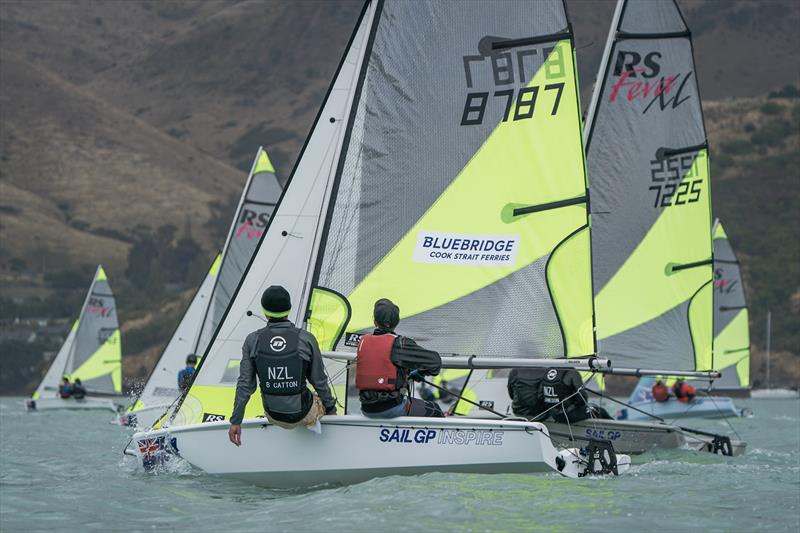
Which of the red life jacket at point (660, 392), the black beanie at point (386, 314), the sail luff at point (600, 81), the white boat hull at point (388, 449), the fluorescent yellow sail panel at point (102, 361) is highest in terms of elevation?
the sail luff at point (600, 81)

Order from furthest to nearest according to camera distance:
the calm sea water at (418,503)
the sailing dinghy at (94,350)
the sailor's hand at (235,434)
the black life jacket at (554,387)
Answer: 1. the sailing dinghy at (94,350)
2. the black life jacket at (554,387)
3. the sailor's hand at (235,434)
4. the calm sea water at (418,503)

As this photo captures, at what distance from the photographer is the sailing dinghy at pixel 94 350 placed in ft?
142

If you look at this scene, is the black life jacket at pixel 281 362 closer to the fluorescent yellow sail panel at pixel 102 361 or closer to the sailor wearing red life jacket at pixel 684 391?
the sailor wearing red life jacket at pixel 684 391

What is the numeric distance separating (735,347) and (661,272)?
1978 centimetres

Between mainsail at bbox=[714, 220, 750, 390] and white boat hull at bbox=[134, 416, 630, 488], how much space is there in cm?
2616

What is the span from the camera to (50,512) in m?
9.94

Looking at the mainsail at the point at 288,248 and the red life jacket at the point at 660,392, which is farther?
the red life jacket at the point at 660,392

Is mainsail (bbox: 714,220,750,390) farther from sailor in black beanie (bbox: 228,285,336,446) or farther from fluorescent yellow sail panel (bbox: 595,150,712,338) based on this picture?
sailor in black beanie (bbox: 228,285,336,446)

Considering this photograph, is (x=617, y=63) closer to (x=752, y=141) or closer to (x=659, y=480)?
(x=659, y=480)

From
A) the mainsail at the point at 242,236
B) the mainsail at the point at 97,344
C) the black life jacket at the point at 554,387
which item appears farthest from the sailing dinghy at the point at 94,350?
the black life jacket at the point at 554,387

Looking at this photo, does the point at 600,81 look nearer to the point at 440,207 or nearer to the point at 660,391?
the point at 440,207

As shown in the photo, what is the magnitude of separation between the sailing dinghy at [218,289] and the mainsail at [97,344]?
18745 mm

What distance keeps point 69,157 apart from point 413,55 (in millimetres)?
140816

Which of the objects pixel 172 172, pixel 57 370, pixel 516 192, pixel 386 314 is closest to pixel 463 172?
pixel 516 192
